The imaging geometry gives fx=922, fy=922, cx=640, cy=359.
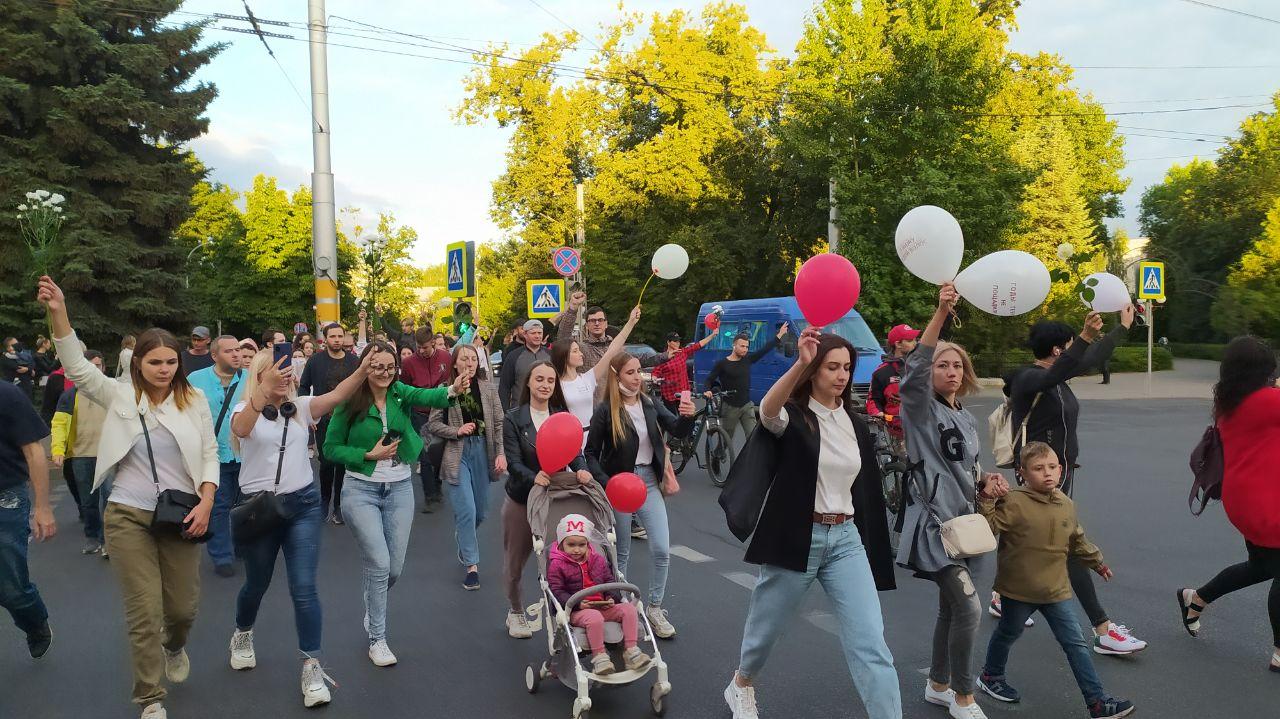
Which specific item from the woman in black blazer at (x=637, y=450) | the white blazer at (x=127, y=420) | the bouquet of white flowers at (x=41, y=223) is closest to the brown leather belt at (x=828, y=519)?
the woman in black blazer at (x=637, y=450)

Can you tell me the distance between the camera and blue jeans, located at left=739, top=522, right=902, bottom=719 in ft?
11.8

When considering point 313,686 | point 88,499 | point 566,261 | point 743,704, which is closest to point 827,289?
point 743,704

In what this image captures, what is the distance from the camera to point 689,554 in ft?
25.4

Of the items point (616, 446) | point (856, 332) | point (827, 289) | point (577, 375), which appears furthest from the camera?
point (856, 332)

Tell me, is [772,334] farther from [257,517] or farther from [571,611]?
[257,517]

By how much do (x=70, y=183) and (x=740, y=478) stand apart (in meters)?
28.3

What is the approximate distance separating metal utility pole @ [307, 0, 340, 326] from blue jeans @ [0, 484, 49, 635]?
1163 cm

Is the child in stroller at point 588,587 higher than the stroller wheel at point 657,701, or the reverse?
the child in stroller at point 588,587

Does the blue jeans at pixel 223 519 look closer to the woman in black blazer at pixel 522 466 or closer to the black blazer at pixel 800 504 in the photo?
the woman in black blazer at pixel 522 466

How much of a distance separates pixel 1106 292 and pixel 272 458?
16.1 feet

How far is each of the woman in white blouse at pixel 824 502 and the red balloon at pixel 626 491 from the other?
52.6 inches

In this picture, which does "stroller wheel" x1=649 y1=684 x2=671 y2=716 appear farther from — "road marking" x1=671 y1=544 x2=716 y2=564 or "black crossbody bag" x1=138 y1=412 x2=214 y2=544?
"road marking" x1=671 y1=544 x2=716 y2=564

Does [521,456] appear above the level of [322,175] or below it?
below

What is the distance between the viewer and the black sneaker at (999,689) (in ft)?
14.7
